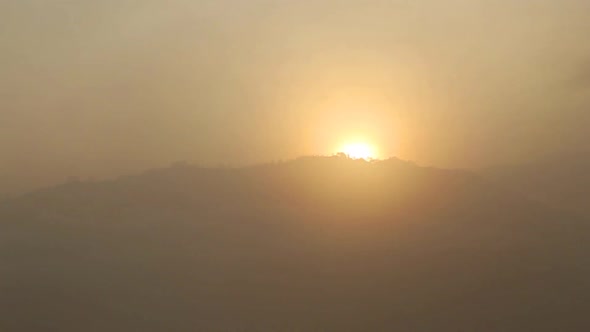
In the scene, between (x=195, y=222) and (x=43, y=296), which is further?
(x=195, y=222)

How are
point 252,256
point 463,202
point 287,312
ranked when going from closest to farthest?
point 287,312 → point 252,256 → point 463,202

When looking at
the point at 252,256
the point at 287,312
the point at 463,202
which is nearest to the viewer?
the point at 287,312

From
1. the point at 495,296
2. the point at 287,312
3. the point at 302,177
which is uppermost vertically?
the point at 302,177

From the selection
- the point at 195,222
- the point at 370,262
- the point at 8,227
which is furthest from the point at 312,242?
the point at 8,227

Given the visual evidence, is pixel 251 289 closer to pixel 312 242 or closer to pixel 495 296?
pixel 312 242

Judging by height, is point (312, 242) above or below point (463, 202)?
below

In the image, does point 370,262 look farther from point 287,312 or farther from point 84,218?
point 84,218

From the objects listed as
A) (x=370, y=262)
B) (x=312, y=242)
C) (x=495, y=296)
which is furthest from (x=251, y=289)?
(x=495, y=296)
